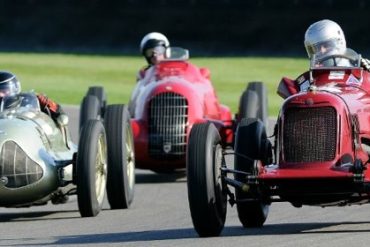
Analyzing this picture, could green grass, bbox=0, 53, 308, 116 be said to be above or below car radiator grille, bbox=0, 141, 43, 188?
above

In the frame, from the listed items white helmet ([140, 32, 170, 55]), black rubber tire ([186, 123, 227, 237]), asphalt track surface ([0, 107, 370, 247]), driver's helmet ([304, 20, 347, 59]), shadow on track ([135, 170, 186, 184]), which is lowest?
asphalt track surface ([0, 107, 370, 247])

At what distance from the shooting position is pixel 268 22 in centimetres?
4909

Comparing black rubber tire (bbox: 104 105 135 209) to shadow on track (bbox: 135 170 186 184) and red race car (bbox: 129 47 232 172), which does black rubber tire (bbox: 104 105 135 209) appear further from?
shadow on track (bbox: 135 170 186 184)

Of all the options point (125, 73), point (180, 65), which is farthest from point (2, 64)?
point (180, 65)

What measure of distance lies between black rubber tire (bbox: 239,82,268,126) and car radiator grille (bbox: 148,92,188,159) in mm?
1250

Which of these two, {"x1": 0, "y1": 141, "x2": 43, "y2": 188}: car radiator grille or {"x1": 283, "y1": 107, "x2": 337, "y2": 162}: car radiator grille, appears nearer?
{"x1": 283, "y1": 107, "x2": 337, "y2": 162}: car radiator grille

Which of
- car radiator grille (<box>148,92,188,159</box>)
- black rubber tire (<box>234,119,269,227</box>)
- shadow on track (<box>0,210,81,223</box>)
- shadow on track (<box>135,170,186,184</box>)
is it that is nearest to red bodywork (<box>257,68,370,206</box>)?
black rubber tire (<box>234,119,269,227</box>)

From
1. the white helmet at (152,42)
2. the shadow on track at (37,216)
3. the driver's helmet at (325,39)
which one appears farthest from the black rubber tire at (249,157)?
the white helmet at (152,42)

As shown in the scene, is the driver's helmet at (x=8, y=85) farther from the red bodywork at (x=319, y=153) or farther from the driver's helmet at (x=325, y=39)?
the red bodywork at (x=319, y=153)

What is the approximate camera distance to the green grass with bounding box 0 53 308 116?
3269 centimetres

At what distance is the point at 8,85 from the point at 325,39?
11.7ft

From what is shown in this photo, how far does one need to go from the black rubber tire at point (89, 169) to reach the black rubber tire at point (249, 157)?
6.39ft

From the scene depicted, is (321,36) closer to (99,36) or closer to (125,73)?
(125,73)

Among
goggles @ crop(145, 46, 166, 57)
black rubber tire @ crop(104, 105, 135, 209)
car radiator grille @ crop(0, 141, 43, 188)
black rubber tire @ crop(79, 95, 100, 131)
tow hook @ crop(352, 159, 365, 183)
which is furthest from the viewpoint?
goggles @ crop(145, 46, 166, 57)
